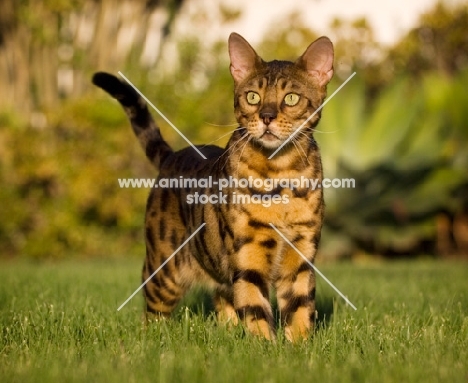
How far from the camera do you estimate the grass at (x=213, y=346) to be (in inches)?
126

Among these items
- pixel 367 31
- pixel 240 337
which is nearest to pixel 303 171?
pixel 240 337

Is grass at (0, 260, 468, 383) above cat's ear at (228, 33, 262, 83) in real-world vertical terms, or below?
below

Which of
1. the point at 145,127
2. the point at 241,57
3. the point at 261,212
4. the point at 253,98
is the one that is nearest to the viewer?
the point at 261,212

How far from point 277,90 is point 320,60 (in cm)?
34

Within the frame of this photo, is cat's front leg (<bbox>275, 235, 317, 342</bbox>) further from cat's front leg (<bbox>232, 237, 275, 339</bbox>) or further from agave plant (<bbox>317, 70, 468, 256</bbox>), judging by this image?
agave plant (<bbox>317, 70, 468, 256</bbox>)

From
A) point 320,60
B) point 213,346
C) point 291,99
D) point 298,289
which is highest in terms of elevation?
point 320,60

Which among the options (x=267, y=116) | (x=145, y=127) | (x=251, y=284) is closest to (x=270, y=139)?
(x=267, y=116)

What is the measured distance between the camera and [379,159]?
11.3m

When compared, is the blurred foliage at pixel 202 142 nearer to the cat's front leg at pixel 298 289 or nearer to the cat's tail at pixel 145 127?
the cat's tail at pixel 145 127

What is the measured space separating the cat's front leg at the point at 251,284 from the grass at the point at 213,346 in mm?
164

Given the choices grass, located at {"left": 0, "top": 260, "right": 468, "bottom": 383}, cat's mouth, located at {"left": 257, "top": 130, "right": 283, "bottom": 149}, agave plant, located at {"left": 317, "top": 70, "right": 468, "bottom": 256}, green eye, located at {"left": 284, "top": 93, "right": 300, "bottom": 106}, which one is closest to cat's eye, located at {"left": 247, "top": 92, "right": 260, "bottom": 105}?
green eye, located at {"left": 284, "top": 93, "right": 300, "bottom": 106}

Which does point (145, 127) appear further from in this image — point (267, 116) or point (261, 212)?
point (261, 212)

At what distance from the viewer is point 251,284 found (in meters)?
4.29

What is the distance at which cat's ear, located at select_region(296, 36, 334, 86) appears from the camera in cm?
449
